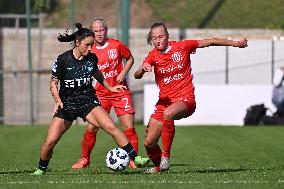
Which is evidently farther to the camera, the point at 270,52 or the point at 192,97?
the point at 270,52

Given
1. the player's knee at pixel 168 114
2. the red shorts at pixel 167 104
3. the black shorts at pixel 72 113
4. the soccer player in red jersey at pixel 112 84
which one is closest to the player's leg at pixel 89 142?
the soccer player in red jersey at pixel 112 84

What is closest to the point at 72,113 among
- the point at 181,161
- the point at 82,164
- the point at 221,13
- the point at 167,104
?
the point at 167,104

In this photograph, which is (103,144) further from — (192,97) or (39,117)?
(39,117)

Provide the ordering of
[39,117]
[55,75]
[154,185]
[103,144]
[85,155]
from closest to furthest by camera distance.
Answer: [154,185] < [55,75] < [85,155] < [103,144] < [39,117]

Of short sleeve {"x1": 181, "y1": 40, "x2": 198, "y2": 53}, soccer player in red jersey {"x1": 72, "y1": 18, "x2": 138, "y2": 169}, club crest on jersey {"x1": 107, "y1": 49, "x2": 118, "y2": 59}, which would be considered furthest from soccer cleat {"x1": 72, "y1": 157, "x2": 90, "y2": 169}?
short sleeve {"x1": 181, "y1": 40, "x2": 198, "y2": 53}

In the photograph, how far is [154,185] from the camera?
460 inches

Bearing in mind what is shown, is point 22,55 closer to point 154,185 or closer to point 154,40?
point 154,40

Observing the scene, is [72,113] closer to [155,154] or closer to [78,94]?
[78,94]

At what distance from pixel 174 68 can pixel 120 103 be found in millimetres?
2030

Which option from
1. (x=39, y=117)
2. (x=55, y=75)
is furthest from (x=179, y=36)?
(x=55, y=75)

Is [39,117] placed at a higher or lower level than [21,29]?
lower

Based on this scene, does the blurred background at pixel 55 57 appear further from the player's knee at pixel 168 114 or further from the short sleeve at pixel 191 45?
A: the player's knee at pixel 168 114

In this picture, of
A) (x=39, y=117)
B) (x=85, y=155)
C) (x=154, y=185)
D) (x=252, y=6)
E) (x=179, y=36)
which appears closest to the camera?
(x=154, y=185)

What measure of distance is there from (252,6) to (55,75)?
26.6 m
